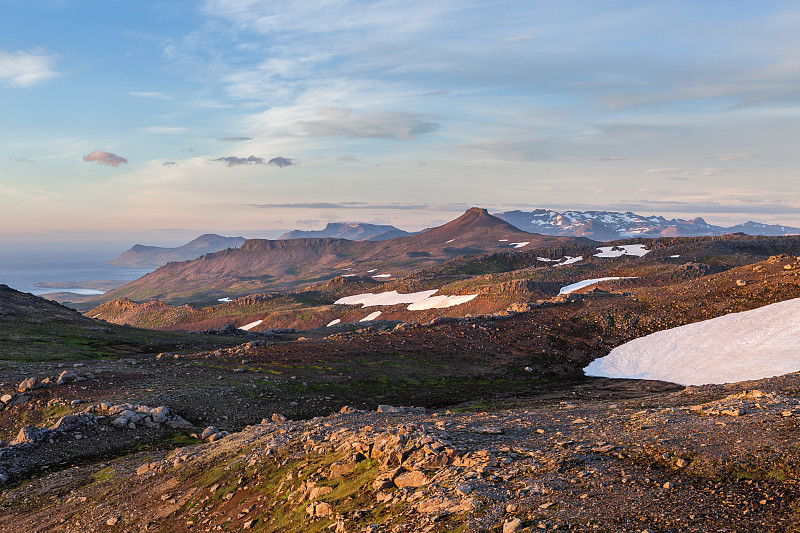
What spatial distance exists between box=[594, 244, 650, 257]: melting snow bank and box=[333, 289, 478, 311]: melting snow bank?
71.3 metres

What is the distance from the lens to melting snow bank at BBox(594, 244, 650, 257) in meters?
173

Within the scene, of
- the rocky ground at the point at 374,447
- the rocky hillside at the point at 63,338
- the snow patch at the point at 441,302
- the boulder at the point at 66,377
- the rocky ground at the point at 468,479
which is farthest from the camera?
the snow patch at the point at 441,302

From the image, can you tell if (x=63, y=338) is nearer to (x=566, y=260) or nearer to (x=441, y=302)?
(x=441, y=302)

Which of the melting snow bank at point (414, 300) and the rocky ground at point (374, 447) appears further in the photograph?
the melting snow bank at point (414, 300)

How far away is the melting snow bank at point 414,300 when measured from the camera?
12262 cm

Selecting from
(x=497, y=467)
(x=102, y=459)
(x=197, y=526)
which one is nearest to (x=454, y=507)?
(x=497, y=467)

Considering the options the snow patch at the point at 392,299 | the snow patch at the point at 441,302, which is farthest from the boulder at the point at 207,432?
the snow patch at the point at 392,299

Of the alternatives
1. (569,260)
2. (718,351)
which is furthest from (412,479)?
(569,260)

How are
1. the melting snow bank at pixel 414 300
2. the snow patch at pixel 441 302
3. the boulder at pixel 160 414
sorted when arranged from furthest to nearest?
the melting snow bank at pixel 414 300 → the snow patch at pixel 441 302 → the boulder at pixel 160 414

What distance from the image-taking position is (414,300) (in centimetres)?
A: 13675

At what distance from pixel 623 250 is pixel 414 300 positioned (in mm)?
88655

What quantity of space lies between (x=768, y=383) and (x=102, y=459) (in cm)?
4245

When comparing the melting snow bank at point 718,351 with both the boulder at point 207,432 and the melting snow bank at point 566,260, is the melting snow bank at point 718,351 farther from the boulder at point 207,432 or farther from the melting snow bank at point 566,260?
the melting snow bank at point 566,260

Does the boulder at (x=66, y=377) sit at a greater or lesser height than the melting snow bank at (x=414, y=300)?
greater
